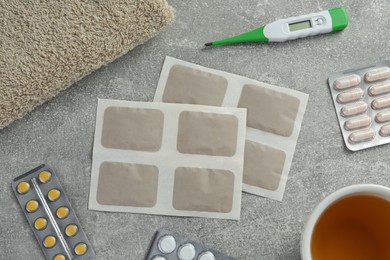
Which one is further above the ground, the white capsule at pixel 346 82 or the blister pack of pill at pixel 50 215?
the white capsule at pixel 346 82

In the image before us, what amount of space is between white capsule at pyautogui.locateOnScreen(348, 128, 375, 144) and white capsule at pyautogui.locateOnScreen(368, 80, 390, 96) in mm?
44

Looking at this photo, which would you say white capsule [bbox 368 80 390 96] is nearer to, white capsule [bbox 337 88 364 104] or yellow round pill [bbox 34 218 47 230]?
white capsule [bbox 337 88 364 104]

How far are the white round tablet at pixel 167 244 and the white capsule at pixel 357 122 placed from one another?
0.24m

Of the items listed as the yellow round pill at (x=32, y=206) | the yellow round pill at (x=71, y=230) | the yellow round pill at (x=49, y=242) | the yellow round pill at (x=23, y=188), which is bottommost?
the yellow round pill at (x=49, y=242)

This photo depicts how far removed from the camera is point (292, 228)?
0.61 m

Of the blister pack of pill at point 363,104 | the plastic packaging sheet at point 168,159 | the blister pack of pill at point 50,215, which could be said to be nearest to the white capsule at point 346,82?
the blister pack of pill at point 363,104

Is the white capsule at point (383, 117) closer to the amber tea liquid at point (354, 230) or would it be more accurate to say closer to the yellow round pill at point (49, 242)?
the amber tea liquid at point (354, 230)

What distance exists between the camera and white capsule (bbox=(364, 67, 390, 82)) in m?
0.62

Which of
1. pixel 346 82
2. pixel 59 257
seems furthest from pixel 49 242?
pixel 346 82

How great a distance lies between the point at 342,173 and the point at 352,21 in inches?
7.1

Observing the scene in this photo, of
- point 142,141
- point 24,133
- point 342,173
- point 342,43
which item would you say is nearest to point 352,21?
point 342,43

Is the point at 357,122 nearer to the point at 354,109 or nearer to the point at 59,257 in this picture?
the point at 354,109

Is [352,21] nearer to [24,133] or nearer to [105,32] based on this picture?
[105,32]

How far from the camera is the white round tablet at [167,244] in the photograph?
23.5 inches
